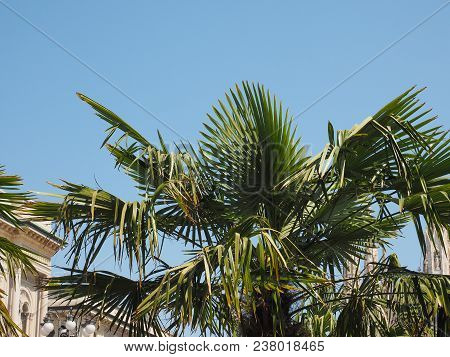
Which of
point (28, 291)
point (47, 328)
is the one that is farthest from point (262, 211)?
point (28, 291)

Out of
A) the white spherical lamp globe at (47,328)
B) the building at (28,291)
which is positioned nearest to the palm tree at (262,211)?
the white spherical lamp globe at (47,328)

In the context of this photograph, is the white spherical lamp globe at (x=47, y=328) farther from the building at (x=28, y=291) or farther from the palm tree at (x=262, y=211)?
the building at (x=28, y=291)

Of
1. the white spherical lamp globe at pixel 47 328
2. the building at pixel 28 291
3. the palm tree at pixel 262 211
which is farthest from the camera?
the building at pixel 28 291

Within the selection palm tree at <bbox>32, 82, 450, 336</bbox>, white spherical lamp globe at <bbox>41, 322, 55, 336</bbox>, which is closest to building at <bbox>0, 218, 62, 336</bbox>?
white spherical lamp globe at <bbox>41, 322, 55, 336</bbox>

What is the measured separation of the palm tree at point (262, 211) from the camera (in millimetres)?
8430

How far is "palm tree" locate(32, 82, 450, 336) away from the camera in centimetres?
843

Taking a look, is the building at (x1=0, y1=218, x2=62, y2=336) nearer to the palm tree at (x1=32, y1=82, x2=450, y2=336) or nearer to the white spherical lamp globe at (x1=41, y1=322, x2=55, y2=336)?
the white spherical lamp globe at (x1=41, y1=322, x2=55, y2=336)

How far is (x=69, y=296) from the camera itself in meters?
9.49

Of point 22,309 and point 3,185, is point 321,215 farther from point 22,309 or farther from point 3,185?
point 22,309

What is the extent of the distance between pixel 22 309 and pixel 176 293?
119 ft

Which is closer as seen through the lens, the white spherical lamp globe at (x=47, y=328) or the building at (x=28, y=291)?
the white spherical lamp globe at (x=47, y=328)

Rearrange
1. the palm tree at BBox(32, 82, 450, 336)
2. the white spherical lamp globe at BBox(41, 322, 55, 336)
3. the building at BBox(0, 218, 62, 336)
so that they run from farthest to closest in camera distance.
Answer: the building at BBox(0, 218, 62, 336) → the white spherical lamp globe at BBox(41, 322, 55, 336) → the palm tree at BBox(32, 82, 450, 336)

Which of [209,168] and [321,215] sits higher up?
[209,168]
